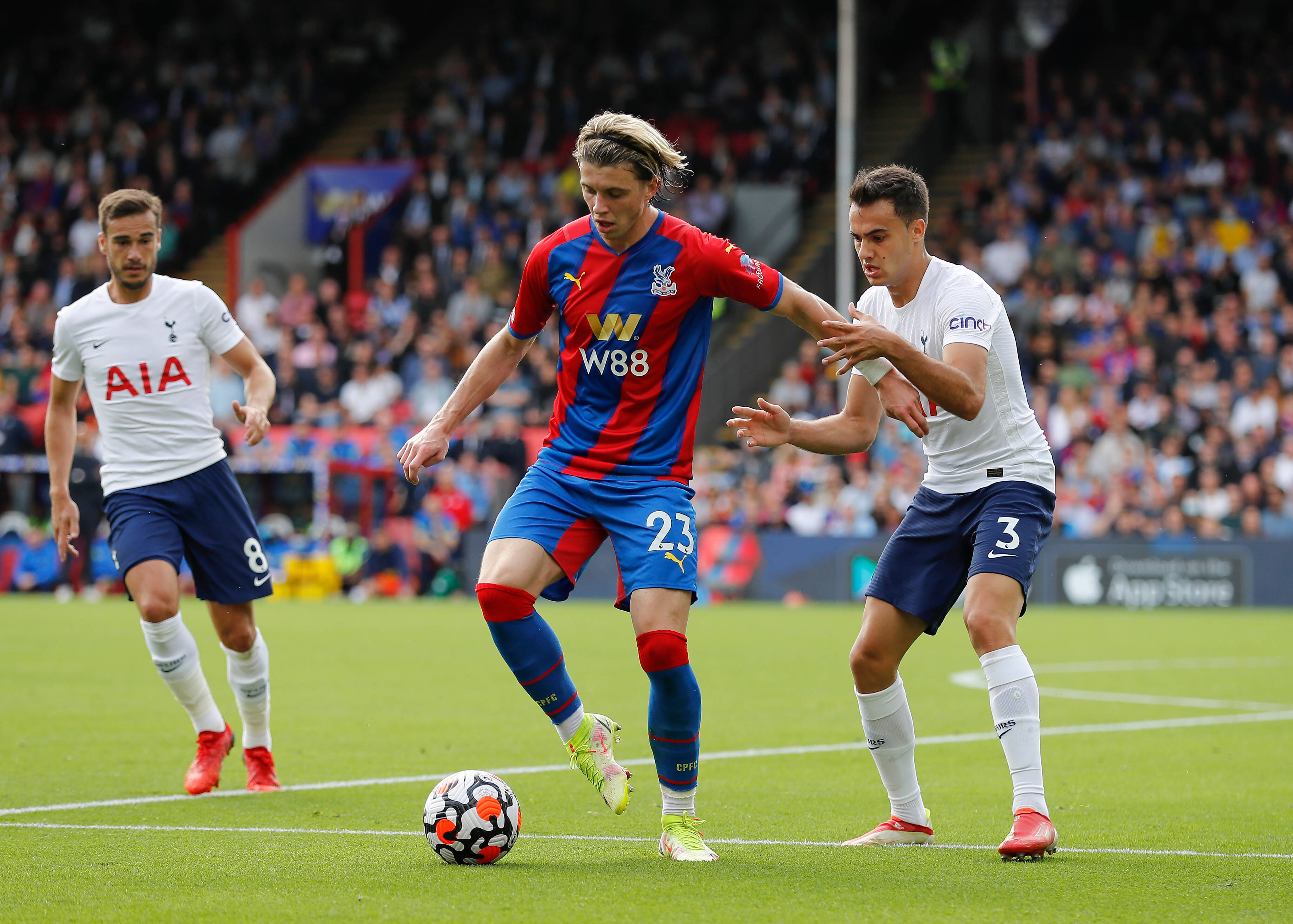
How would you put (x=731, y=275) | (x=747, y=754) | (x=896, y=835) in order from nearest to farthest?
(x=731, y=275), (x=896, y=835), (x=747, y=754)

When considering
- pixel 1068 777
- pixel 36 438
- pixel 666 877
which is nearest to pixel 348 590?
pixel 36 438

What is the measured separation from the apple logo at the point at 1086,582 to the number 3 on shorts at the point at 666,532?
48.4 ft

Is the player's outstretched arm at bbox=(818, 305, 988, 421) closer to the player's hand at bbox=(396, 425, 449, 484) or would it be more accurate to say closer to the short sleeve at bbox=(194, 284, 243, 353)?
the player's hand at bbox=(396, 425, 449, 484)

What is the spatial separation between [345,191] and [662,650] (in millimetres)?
24818

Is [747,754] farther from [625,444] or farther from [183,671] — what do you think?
[625,444]

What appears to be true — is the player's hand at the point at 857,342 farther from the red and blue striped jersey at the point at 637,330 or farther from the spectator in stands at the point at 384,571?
the spectator in stands at the point at 384,571

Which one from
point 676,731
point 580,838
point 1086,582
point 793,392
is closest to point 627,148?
point 676,731

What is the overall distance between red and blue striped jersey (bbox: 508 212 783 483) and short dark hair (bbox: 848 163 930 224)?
0.42 m

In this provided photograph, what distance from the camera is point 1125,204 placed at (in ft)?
80.0

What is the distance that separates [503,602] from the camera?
5.55 meters

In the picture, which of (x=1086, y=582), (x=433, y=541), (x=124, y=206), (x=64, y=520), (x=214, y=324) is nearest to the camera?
(x=124, y=206)

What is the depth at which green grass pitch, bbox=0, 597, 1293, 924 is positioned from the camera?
15.6 feet

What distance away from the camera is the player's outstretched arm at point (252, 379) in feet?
24.2

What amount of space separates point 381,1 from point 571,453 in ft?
101
